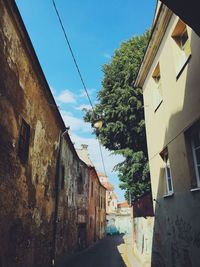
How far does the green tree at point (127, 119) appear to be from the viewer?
51.8ft

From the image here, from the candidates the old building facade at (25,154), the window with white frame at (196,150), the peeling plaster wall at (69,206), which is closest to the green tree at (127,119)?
the peeling plaster wall at (69,206)

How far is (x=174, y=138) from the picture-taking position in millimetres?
6922

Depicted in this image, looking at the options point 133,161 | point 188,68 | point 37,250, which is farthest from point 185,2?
point 133,161

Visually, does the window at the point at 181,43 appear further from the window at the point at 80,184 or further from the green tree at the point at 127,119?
the window at the point at 80,184

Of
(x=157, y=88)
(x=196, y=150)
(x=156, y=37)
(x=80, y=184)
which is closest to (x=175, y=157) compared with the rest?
(x=196, y=150)

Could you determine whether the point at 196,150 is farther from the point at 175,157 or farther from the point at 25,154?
the point at 25,154

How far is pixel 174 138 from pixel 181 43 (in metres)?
2.67

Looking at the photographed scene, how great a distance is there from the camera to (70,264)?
1313 cm

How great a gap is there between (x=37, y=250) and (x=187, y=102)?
668cm

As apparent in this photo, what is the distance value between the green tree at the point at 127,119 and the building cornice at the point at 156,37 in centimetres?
542

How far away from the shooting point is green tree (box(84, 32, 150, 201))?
15797mm

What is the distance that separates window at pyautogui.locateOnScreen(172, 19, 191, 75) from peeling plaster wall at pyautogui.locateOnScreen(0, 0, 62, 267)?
4.17m

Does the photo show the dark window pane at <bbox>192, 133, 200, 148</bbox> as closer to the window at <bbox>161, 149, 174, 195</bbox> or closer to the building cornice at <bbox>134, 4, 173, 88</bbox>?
the window at <bbox>161, 149, 174, 195</bbox>

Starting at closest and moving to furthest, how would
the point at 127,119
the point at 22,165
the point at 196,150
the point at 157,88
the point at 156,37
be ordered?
the point at 196,150, the point at 22,165, the point at 156,37, the point at 157,88, the point at 127,119
